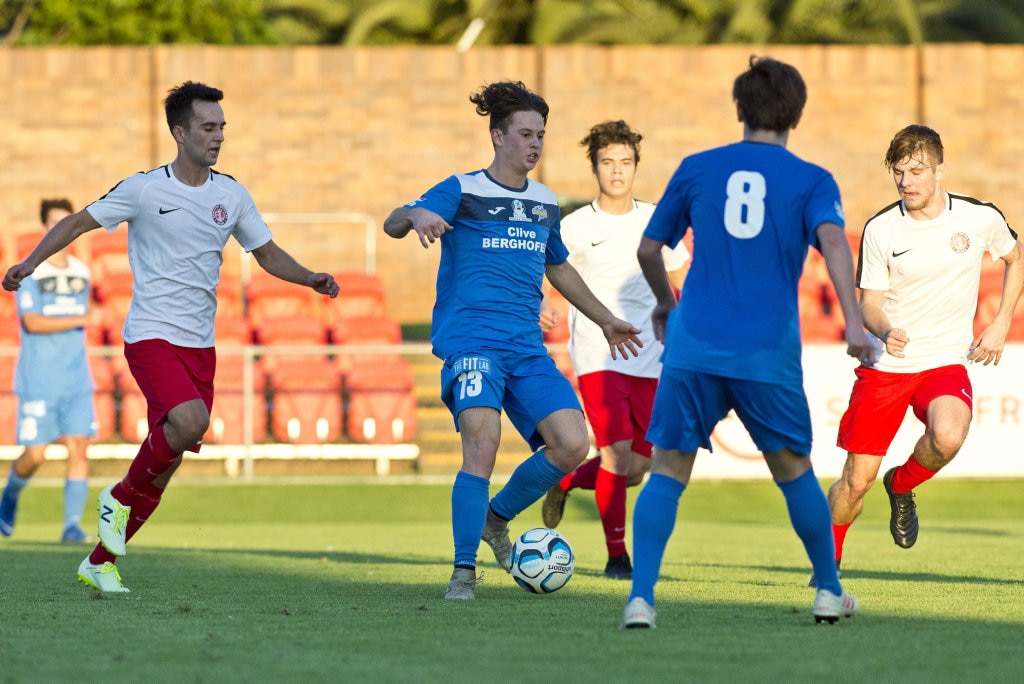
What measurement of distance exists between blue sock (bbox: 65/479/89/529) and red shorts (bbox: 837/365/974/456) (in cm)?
618

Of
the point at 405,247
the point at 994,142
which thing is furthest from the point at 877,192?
the point at 405,247

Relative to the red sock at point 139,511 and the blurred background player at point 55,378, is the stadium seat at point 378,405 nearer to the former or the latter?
the blurred background player at point 55,378

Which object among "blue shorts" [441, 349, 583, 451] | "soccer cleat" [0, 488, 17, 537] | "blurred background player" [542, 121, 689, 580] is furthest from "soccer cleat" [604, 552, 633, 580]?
"soccer cleat" [0, 488, 17, 537]

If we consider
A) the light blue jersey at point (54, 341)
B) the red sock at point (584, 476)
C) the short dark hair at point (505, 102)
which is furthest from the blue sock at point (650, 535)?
the light blue jersey at point (54, 341)

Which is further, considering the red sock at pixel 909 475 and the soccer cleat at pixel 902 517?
the soccer cleat at pixel 902 517

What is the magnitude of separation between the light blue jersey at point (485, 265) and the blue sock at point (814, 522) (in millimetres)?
1710

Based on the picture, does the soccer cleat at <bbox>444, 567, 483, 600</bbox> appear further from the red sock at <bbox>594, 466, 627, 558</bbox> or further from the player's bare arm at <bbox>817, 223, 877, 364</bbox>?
the player's bare arm at <bbox>817, 223, 877, 364</bbox>

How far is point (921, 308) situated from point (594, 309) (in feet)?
5.42

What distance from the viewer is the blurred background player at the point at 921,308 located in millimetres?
7203

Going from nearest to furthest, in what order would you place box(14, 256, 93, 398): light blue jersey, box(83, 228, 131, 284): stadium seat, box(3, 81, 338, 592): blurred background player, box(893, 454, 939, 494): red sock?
box(3, 81, 338, 592): blurred background player
box(893, 454, 939, 494): red sock
box(14, 256, 93, 398): light blue jersey
box(83, 228, 131, 284): stadium seat

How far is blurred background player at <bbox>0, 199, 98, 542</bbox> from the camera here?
11.2 metres

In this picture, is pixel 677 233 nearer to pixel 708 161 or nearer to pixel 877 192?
pixel 708 161

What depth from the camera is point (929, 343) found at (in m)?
7.26

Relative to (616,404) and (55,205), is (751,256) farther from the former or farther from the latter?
(55,205)
